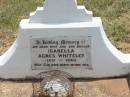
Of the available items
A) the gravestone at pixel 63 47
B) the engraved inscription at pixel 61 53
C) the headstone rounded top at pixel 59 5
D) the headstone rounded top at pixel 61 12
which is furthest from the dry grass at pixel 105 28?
the headstone rounded top at pixel 59 5

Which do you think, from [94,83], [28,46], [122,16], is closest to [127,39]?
[122,16]

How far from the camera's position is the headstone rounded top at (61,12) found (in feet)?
20.7

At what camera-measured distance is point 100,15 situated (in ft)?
29.9

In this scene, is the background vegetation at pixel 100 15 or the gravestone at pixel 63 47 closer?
the gravestone at pixel 63 47

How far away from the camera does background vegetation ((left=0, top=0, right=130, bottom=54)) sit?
8047 millimetres

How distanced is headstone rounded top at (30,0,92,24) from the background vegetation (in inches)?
60.4

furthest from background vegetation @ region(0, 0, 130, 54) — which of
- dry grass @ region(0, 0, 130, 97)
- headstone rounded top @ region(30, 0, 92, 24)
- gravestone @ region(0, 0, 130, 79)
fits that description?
headstone rounded top @ region(30, 0, 92, 24)

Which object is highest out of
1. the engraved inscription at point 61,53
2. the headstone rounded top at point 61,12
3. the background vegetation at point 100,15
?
the headstone rounded top at point 61,12

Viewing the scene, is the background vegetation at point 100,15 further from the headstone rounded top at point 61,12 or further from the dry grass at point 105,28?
the headstone rounded top at point 61,12

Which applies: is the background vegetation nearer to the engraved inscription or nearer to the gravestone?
the gravestone

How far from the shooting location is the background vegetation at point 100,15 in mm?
8047

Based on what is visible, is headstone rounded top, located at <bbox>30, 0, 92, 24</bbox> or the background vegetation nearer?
headstone rounded top, located at <bbox>30, 0, 92, 24</bbox>

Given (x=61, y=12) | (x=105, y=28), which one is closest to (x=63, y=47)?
(x=61, y=12)

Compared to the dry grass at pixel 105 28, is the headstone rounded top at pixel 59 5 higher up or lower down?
higher up
